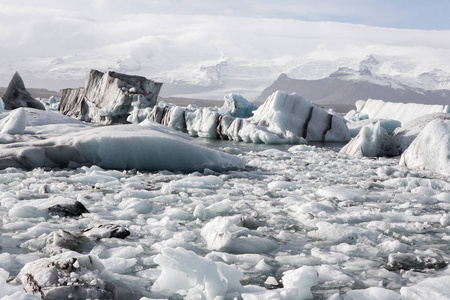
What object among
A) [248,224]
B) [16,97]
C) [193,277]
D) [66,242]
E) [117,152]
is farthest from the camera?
[16,97]

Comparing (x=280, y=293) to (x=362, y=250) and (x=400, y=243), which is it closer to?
(x=362, y=250)

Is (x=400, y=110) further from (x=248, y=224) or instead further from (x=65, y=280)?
(x=65, y=280)

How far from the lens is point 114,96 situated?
77.4 ft

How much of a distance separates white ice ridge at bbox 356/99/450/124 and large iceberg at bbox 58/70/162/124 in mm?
12074

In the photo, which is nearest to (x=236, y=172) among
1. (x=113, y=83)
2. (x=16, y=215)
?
(x=16, y=215)

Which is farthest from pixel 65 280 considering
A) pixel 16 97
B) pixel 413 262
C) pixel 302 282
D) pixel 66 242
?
pixel 16 97

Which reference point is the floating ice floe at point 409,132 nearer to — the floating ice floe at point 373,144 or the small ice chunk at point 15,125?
the floating ice floe at point 373,144

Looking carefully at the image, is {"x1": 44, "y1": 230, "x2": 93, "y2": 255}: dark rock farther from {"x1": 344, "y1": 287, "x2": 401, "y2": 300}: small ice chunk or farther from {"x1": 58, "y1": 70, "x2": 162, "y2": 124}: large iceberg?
{"x1": 58, "y1": 70, "x2": 162, "y2": 124}: large iceberg

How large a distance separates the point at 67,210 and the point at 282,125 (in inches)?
495

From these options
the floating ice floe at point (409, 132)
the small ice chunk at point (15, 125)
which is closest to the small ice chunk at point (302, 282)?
the small ice chunk at point (15, 125)

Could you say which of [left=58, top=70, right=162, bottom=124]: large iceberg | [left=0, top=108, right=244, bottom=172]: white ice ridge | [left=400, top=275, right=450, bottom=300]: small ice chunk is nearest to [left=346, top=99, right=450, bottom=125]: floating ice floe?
[left=58, top=70, right=162, bottom=124]: large iceberg

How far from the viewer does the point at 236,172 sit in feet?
22.0

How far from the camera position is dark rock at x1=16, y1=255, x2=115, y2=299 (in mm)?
1925

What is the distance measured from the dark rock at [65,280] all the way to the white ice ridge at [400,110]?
1738 cm
